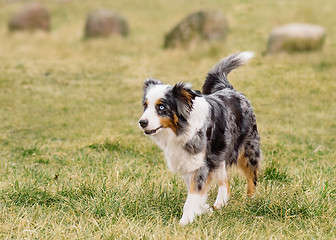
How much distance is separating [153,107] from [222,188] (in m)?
1.42

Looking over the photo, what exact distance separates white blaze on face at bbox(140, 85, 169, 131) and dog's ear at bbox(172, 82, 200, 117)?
114mm

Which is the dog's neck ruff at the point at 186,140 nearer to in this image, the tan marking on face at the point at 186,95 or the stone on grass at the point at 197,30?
the tan marking on face at the point at 186,95

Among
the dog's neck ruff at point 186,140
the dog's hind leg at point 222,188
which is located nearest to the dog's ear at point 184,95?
the dog's neck ruff at point 186,140

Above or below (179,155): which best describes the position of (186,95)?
above

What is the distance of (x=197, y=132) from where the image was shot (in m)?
4.52

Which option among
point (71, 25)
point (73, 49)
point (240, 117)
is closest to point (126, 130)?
point (240, 117)

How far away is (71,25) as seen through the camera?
74.8 feet

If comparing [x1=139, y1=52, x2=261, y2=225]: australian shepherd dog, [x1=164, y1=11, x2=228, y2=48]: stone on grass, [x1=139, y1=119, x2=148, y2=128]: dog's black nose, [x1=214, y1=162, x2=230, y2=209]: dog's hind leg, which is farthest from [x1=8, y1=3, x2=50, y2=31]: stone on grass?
[x1=139, y1=119, x2=148, y2=128]: dog's black nose

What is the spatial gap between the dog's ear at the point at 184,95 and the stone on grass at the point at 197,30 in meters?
13.1

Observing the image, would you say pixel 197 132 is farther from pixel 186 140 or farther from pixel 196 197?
pixel 196 197

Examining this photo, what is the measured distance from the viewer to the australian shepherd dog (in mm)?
4340

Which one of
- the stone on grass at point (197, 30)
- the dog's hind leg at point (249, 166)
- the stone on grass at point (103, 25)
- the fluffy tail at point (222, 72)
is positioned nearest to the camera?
the dog's hind leg at point (249, 166)

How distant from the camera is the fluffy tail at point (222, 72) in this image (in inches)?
223

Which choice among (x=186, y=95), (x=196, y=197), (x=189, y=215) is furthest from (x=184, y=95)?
(x=189, y=215)
